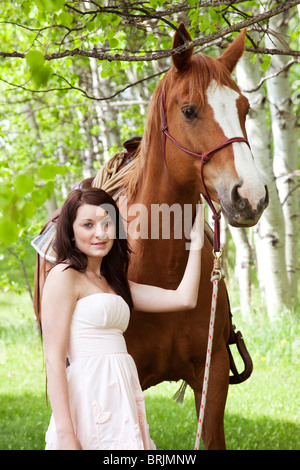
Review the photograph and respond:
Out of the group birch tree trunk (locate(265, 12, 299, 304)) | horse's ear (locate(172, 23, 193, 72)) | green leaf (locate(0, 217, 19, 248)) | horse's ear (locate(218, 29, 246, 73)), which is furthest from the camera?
birch tree trunk (locate(265, 12, 299, 304))

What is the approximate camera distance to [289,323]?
19.1 feet

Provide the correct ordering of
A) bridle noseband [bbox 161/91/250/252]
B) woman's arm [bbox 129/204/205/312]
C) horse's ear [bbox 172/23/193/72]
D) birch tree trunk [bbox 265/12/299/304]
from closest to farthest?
bridle noseband [bbox 161/91/250/252] → horse's ear [bbox 172/23/193/72] → woman's arm [bbox 129/204/205/312] → birch tree trunk [bbox 265/12/299/304]

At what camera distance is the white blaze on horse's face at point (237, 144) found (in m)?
1.92

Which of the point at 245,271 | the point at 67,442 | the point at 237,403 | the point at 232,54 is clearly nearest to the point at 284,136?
the point at 245,271

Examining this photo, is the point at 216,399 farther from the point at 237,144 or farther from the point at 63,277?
the point at 237,144

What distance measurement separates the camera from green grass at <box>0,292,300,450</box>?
13.8 ft

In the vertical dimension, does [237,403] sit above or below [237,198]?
below

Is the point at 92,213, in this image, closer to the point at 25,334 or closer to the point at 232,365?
the point at 232,365

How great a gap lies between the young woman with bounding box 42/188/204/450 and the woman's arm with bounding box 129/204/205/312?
A: 102 mm

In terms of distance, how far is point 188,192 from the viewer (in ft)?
7.84

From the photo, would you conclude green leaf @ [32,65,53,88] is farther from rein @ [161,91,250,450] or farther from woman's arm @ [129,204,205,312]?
woman's arm @ [129,204,205,312]

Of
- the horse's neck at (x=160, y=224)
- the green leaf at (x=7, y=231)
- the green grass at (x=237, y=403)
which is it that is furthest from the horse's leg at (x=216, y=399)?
the green leaf at (x=7, y=231)

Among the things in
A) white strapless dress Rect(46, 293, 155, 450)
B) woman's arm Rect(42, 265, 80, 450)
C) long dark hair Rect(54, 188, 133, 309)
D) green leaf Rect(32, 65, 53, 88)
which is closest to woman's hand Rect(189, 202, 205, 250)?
long dark hair Rect(54, 188, 133, 309)

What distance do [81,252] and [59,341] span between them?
390 mm
